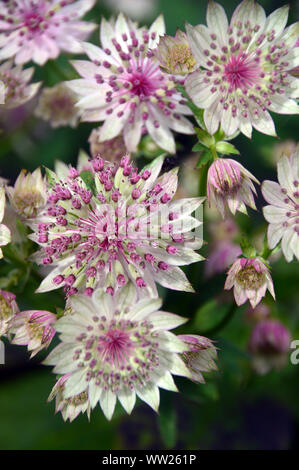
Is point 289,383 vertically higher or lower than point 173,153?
lower

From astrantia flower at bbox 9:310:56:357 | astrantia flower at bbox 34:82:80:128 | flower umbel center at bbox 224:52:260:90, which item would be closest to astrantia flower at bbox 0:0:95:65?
astrantia flower at bbox 34:82:80:128

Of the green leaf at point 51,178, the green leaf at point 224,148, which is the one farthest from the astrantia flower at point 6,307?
the green leaf at point 224,148

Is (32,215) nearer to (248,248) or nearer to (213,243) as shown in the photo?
(248,248)

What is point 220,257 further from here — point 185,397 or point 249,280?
point 249,280

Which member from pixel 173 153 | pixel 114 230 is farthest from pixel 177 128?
pixel 114 230

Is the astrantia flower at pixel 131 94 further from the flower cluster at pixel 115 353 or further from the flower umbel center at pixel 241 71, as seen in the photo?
the flower cluster at pixel 115 353

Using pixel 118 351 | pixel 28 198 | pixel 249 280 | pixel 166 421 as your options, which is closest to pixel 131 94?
pixel 28 198

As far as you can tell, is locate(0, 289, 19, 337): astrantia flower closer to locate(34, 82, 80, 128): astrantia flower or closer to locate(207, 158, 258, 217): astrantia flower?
locate(207, 158, 258, 217): astrantia flower
